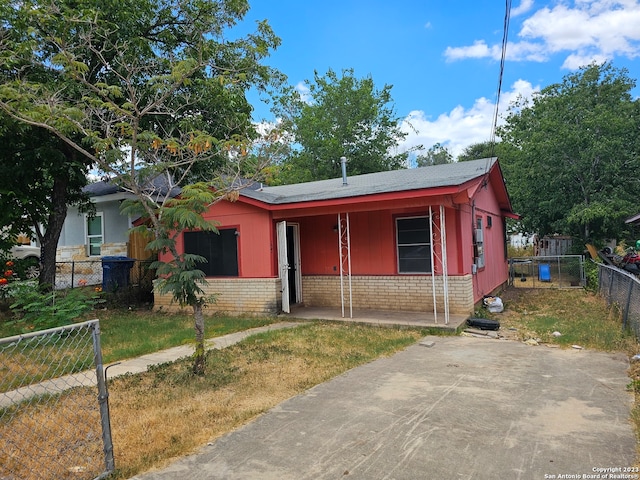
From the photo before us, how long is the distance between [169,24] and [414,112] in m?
24.7

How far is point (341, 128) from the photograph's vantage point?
3027cm

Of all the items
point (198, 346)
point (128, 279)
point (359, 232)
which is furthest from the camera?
point (128, 279)

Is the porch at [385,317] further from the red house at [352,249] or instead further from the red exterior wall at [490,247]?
the red exterior wall at [490,247]

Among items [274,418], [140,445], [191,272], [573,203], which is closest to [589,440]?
[274,418]

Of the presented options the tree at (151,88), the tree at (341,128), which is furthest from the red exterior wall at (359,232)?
the tree at (341,128)

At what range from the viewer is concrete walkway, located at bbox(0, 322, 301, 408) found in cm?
489

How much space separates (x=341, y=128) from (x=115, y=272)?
21.4 meters

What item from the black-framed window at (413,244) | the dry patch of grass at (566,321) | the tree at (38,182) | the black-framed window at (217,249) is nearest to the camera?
the dry patch of grass at (566,321)

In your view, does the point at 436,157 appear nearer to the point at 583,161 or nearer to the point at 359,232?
the point at 583,161

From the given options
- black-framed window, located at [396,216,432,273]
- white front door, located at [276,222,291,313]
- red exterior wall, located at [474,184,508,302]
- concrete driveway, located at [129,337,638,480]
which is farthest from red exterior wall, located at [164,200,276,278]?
red exterior wall, located at [474,184,508,302]

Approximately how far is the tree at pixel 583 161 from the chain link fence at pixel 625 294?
24.8ft

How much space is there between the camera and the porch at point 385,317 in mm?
8164

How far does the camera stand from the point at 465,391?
4.69 metres

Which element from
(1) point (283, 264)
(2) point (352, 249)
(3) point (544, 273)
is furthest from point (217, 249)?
(3) point (544, 273)
